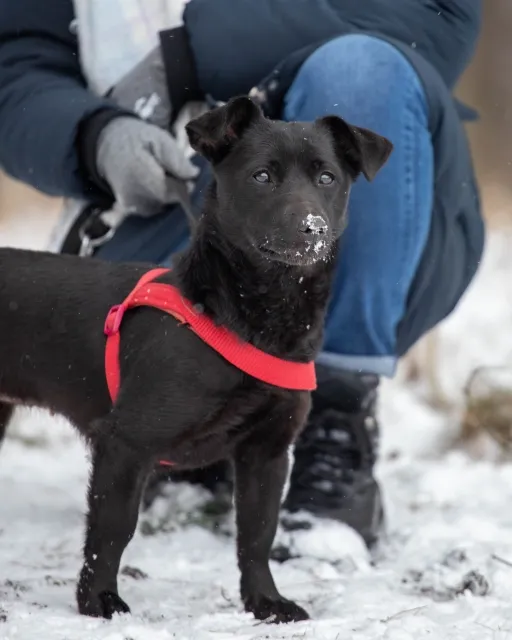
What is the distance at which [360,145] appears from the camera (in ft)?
→ 8.27

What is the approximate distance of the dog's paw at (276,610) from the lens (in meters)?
2.52

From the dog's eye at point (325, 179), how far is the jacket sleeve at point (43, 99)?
110 cm

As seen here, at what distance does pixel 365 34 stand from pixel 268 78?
1.10 feet

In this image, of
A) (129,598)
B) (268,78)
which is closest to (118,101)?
(268,78)

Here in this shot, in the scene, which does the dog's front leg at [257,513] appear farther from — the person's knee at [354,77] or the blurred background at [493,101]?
the blurred background at [493,101]

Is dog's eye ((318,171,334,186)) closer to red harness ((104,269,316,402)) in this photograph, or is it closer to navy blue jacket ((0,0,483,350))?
red harness ((104,269,316,402))

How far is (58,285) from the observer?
2719 mm

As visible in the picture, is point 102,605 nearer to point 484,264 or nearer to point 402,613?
point 402,613

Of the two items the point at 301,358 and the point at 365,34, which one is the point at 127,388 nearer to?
the point at 301,358

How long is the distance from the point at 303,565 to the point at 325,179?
44.8 inches

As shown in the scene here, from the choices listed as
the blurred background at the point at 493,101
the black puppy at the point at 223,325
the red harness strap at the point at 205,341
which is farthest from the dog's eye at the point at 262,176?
the blurred background at the point at 493,101

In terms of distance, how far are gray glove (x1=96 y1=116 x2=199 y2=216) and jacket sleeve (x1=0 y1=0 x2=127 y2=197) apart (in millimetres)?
148

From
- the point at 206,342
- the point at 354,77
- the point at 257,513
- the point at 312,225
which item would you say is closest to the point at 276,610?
the point at 257,513

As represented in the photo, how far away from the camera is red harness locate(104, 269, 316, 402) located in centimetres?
244
